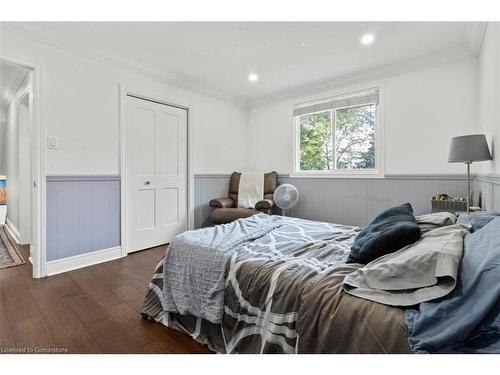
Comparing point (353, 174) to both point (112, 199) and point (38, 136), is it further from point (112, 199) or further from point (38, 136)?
point (38, 136)

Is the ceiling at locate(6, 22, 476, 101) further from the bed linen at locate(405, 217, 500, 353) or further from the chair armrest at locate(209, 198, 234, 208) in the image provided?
the bed linen at locate(405, 217, 500, 353)

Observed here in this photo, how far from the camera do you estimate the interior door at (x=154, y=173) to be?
10.7 ft

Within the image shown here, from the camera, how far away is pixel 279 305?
3.77 feet

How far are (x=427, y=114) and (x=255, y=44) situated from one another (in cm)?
217

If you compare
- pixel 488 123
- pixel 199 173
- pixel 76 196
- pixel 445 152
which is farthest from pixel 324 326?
pixel 199 173

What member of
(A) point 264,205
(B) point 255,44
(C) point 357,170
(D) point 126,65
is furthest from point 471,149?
(D) point 126,65

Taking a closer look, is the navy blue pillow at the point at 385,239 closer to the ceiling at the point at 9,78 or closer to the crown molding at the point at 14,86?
the ceiling at the point at 9,78

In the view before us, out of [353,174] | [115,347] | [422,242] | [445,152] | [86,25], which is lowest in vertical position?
[115,347]

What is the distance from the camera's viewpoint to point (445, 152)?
3.01m

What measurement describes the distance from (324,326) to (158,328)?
1.13 m

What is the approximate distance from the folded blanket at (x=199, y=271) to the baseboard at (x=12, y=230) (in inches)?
132

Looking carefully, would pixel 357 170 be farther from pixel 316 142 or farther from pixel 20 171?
pixel 20 171

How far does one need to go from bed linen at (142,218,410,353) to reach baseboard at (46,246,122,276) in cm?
146

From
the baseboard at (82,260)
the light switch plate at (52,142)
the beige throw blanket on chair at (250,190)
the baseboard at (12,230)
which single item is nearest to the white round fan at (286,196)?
the beige throw blanket on chair at (250,190)
